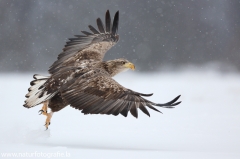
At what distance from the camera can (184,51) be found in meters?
22.3

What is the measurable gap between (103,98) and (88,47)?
2.45m

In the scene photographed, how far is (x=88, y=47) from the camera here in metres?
8.81

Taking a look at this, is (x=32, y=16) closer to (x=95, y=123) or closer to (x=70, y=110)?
(x=70, y=110)

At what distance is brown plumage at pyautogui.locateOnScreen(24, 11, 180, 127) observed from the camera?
6410mm

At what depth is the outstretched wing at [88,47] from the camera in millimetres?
8117

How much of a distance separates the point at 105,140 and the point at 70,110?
3.01m

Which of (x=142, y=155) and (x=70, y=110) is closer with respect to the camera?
(x=142, y=155)

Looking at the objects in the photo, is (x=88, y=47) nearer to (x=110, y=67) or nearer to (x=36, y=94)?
(x=110, y=67)

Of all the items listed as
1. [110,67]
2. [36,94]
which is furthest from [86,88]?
[110,67]

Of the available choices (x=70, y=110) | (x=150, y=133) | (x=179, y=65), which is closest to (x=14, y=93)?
(x=70, y=110)

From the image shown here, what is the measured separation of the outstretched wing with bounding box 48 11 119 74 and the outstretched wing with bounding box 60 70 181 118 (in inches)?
40.3

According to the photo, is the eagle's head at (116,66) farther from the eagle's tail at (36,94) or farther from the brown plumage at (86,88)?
the eagle's tail at (36,94)

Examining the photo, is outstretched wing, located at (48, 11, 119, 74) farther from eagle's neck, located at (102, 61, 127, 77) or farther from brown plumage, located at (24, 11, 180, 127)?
eagle's neck, located at (102, 61, 127, 77)

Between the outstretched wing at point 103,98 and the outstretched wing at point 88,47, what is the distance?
102 cm
